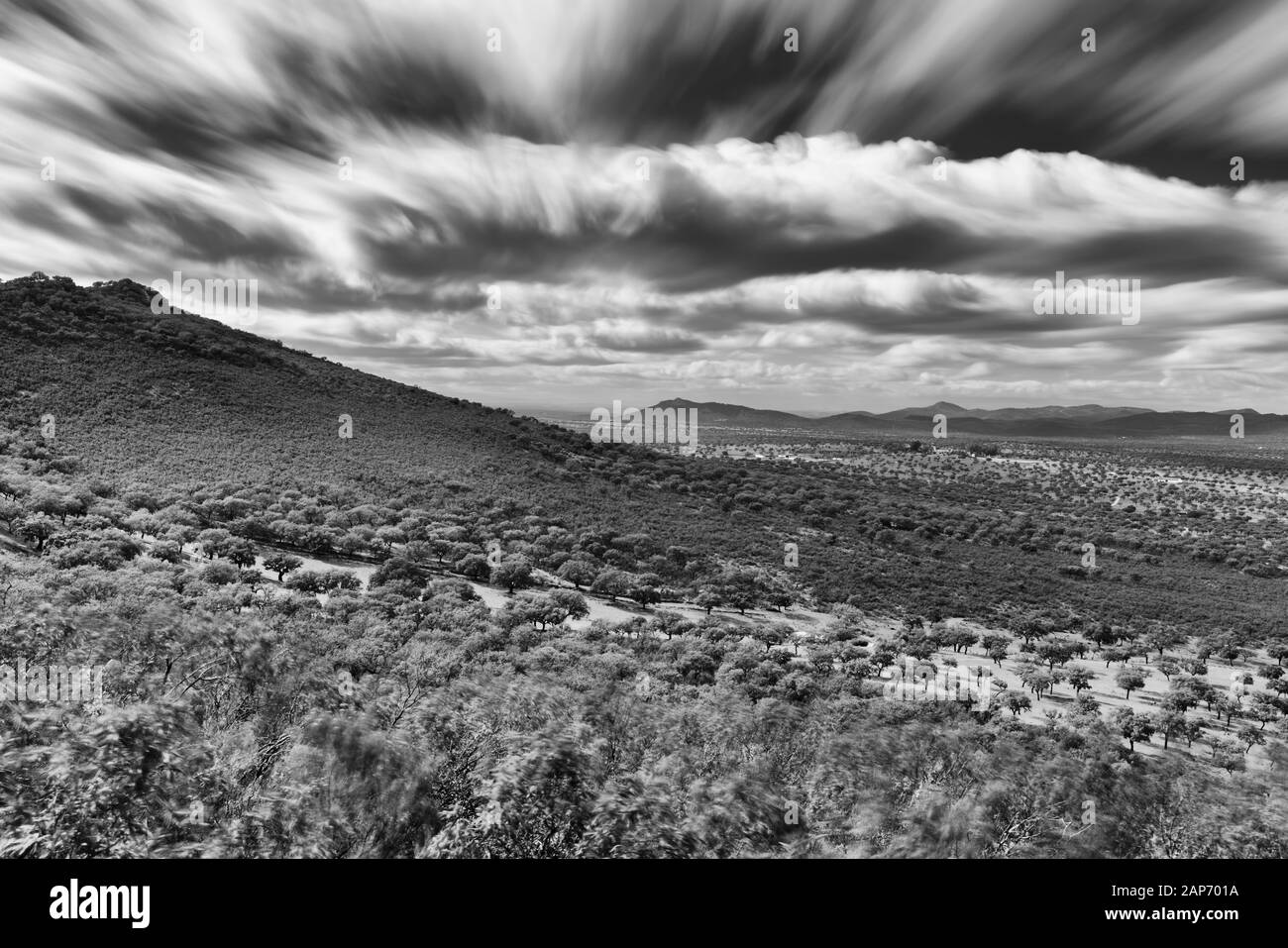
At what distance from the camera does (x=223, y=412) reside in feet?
216

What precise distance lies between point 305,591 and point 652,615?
61.5 ft

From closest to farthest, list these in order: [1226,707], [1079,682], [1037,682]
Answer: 1. [1226,707]
2. [1037,682]
3. [1079,682]

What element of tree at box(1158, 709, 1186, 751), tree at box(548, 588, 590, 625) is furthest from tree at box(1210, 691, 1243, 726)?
tree at box(548, 588, 590, 625)

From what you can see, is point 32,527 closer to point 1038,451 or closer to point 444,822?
point 444,822

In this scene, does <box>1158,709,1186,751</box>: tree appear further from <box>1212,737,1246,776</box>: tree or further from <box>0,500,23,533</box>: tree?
<box>0,500,23,533</box>: tree

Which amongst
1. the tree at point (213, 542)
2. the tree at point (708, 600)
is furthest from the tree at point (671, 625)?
the tree at point (213, 542)

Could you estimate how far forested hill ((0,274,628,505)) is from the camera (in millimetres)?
51656

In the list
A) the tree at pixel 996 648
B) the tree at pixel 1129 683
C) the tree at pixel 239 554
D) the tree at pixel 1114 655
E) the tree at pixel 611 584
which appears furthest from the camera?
the tree at pixel 611 584

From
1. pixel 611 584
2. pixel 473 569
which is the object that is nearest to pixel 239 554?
pixel 473 569

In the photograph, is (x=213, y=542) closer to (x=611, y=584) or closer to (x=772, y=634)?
(x=611, y=584)

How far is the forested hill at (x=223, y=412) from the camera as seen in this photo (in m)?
51.7

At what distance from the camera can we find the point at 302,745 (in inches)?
257

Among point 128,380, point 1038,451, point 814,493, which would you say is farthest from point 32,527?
point 1038,451

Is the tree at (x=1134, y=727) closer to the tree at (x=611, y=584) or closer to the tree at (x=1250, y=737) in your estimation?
the tree at (x=1250, y=737)
